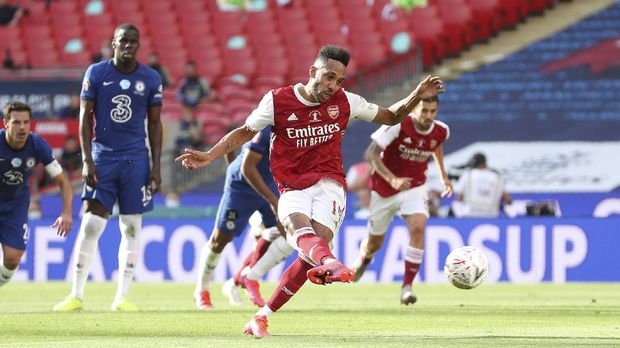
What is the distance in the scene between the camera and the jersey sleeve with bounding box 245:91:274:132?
31.2 ft

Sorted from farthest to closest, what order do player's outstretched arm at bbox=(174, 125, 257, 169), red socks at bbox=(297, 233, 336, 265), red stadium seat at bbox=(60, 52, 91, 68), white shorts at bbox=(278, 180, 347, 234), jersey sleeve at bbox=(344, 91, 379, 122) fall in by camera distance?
red stadium seat at bbox=(60, 52, 91, 68), jersey sleeve at bbox=(344, 91, 379, 122), white shorts at bbox=(278, 180, 347, 234), player's outstretched arm at bbox=(174, 125, 257, 169), red socks at bbox=(297, 233, 336, 265)

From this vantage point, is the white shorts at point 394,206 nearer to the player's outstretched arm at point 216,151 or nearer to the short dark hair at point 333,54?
the player's outstretched arm at point 216,151

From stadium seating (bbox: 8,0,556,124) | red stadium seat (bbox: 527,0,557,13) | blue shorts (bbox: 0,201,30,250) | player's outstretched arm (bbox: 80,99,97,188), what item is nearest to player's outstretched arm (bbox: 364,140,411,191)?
player's outstretched arm (bbox: 80,99,97,188)

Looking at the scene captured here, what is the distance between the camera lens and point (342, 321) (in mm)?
10859

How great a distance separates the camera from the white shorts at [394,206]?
14.0 m

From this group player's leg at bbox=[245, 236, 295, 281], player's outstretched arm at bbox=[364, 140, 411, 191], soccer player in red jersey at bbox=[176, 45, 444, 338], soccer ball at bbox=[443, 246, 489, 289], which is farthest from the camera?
player's outstretched arm at bbox=[364, 140, 411, 191]

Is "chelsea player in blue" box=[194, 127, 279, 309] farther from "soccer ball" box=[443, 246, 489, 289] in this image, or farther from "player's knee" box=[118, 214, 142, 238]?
"soccer ball" box=[443, 246, 489, 289]

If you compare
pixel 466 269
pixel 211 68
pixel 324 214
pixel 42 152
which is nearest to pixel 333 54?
pixel 324 214

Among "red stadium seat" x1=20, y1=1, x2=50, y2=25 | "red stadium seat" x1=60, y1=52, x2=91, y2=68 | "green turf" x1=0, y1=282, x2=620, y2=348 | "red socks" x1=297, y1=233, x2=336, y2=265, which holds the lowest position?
"green turf" x1=0, y1=282, x2=620, y2=348

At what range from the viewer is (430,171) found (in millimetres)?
24688

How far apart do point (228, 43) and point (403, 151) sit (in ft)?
53.0

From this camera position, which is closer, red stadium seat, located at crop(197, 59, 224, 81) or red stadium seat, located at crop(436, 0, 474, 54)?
red stadium seat, located at crop(436, 0, 474, 54)

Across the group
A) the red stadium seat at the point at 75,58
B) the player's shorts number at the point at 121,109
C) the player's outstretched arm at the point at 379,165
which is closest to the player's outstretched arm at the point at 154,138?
the player's shorts number at the point at 121,109

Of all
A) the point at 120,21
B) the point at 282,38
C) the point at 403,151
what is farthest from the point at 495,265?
the point at 120,21
